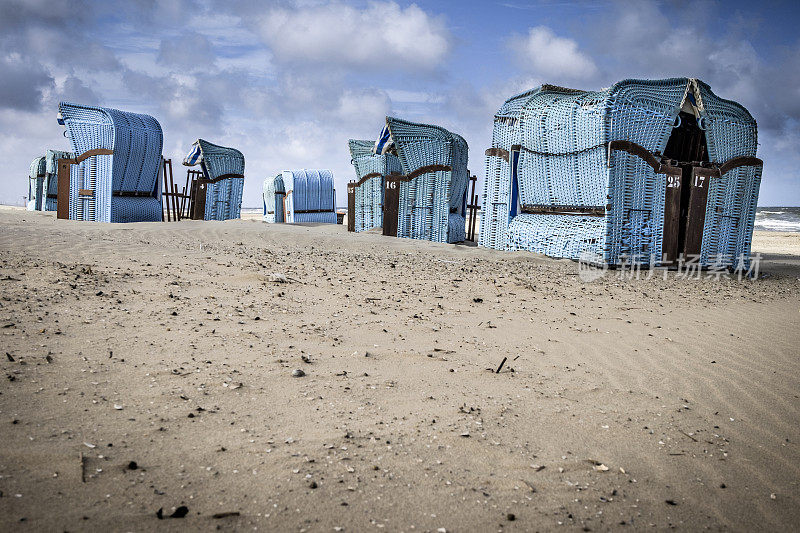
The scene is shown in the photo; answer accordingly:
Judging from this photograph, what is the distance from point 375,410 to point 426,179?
42.5 feet

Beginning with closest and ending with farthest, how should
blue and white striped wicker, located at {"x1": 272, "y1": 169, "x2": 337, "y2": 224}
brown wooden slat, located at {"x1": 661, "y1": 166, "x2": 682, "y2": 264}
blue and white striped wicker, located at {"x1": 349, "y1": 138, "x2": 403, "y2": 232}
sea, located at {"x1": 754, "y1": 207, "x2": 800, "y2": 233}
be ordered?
brown wooden slat, located at {"x1": 661, "y1": 166, "x2": 682, "y2": 264}, blue and white striped wicker, located at {"x1": 349, "y1": 138, "x2": 403, "y2": 232}, blue and white striped wicker, located at {"x1": 272, "y1": 169, "x2": 337, "y2": 224}, sea, located at {"x1": 754, "y1": 207, "x2": 800, "y2": 233}

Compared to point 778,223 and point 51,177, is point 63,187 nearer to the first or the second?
point 51,177

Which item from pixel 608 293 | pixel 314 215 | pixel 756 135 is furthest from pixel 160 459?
pixel 314 215

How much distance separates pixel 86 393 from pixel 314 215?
20996 mm

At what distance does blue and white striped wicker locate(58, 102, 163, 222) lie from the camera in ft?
51.0

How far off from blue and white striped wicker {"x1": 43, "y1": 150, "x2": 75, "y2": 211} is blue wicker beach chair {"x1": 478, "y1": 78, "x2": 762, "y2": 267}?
21.1m

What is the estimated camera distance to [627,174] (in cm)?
1077

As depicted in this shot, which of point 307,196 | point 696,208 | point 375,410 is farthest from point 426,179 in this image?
point 375,410

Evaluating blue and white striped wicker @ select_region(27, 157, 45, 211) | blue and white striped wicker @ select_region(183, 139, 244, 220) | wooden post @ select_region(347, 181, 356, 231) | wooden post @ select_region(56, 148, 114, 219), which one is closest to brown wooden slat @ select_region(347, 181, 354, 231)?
wooden post @ select_region(347, 181, 356, 231)

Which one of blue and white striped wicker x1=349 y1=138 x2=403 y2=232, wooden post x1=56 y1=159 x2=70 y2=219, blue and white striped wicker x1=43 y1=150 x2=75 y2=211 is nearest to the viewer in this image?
wooden post x1=56 y1=159 x2=70 y2=219

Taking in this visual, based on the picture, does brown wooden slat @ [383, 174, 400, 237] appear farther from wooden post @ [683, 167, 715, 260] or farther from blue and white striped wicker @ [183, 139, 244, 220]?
blue and white striped wicker @ [183, 139, 244, 220]

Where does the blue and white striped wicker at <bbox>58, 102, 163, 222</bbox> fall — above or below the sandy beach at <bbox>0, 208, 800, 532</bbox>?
above

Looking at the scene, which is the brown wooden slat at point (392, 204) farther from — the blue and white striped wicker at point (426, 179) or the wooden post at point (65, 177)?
the wooden post at point (65, 177)

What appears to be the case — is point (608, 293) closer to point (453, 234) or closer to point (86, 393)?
point (86, 393)
